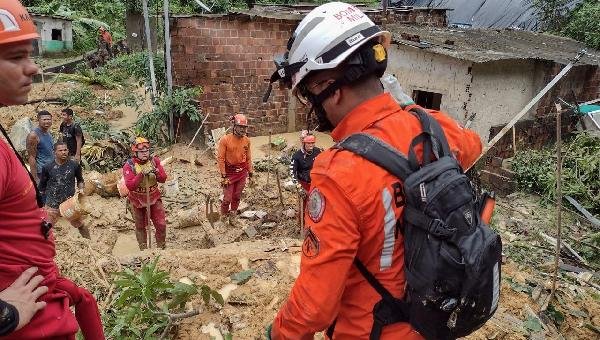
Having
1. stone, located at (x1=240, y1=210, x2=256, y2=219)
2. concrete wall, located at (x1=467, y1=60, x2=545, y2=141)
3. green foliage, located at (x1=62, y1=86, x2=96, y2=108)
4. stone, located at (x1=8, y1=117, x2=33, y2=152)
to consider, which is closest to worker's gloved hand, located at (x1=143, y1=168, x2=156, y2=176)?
stone, located at (x1=240, y1=210, x2=256, y2=219)

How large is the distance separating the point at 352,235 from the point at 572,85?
12.5 metres

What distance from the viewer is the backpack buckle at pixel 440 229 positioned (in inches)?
59.7

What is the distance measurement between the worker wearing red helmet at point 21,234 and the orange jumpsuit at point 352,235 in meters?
0.92

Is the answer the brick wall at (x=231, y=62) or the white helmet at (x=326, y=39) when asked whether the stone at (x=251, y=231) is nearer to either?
the brick wall at (x=231, y=62)

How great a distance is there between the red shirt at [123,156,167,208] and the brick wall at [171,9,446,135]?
5.18 metres

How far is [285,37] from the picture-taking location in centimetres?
1159

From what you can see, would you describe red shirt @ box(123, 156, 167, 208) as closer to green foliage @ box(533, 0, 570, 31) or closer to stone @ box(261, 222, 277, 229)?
stone @ box(261, 222, 277, 229)

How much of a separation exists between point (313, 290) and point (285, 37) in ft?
35.4

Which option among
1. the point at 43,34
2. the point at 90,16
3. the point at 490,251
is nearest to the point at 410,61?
the point at 490,251

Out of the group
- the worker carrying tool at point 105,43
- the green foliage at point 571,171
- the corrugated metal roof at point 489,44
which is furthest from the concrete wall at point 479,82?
the worker carrying tool at point 105,43

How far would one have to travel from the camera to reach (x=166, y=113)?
1064 centimetres

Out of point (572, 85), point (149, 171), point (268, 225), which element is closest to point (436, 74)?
point (572, 85)

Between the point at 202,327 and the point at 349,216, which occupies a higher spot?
the point at 349,216

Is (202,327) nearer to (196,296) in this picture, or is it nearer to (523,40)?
(196,296)
